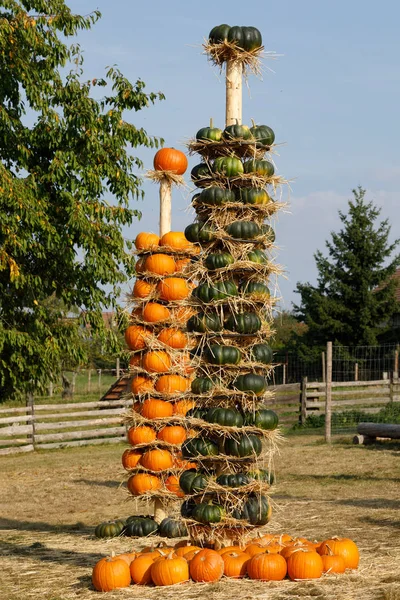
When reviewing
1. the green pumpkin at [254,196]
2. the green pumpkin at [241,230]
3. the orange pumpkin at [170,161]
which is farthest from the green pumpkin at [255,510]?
the orange pumpkin at [170,161]

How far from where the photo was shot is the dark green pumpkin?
289 inches

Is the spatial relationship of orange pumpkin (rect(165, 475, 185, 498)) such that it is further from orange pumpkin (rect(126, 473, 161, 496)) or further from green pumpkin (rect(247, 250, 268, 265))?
green pumpkin (rect(247, 250, 268, 265))

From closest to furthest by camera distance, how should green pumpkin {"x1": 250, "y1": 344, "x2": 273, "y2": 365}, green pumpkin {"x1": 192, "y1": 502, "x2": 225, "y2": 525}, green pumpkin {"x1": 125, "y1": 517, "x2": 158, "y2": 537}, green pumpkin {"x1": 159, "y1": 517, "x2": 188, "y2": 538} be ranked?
green pumpkin {"x1": 192, "y1": 502, "x2": 225, "y2": 525}, green pumpkin {"x1": 250, "y1": 344, "x2": 273, "y2": 365}, green pumpkin {"x1": 159, "y1": 517, "x2": 188, "y2": 538}, green pumpkin {"x1": 125, "y1": 517, "x2": 158, "y2": 537}

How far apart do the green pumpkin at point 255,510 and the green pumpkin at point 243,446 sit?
15.2 inches

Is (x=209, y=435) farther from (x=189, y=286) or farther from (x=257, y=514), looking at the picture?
(x=189, y=286)

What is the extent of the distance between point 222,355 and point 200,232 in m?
1.13

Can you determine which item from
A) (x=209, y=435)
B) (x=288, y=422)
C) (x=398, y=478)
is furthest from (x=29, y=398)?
(x=209, y=435)

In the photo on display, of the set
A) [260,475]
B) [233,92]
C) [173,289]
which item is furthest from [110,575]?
[233,92]

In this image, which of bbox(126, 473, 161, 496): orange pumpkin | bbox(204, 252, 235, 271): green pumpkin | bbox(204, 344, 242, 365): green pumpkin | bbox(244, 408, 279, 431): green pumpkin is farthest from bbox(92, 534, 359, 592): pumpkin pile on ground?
bbox(126, 473, 161, 496): orange pumpkin

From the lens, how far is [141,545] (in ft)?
31.1

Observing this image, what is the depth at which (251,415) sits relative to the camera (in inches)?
283

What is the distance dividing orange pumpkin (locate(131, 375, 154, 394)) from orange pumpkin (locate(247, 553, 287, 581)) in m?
3.65

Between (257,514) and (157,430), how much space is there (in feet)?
10.7

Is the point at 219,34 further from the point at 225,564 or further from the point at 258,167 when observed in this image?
the point at 225,564
